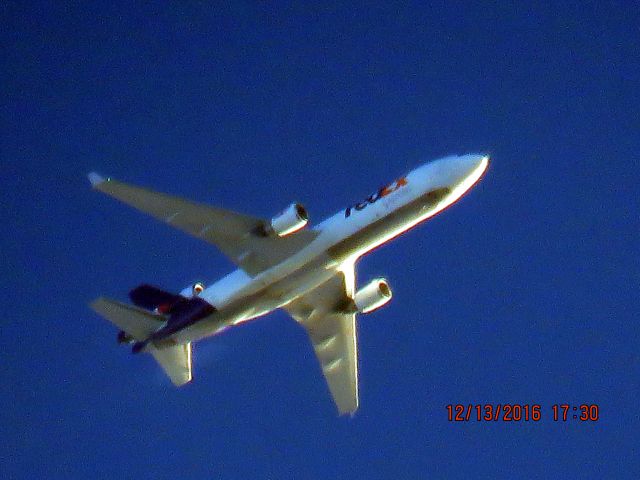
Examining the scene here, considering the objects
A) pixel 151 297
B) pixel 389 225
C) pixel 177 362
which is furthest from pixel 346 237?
pixel 177 362

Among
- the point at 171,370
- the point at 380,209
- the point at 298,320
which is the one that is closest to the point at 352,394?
the point at 298,320

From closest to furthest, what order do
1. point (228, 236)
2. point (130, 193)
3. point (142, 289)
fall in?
point (130, 193)
point (228, 236)
point (142, 289)

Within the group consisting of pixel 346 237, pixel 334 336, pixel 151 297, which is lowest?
pixel 334 336

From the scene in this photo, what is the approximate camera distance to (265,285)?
56.6 meters

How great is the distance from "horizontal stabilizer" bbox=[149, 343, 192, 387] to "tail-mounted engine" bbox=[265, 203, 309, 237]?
33.0ft

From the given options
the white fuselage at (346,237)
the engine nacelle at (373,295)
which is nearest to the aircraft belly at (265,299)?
the white fuselage at (346,237)

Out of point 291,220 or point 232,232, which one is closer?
point 291,220

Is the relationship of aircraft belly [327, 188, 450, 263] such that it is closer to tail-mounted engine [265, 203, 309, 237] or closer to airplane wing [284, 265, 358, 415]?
tail-mounted engine [265, 203, 309, 237]

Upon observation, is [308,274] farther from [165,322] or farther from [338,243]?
[165,322]

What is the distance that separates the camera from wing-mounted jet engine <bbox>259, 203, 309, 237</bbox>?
178 feet

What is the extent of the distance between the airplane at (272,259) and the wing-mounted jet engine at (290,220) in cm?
4

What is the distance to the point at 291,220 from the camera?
5434 cm

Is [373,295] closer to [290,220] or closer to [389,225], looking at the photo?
[389,225]

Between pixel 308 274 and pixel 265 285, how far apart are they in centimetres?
205
